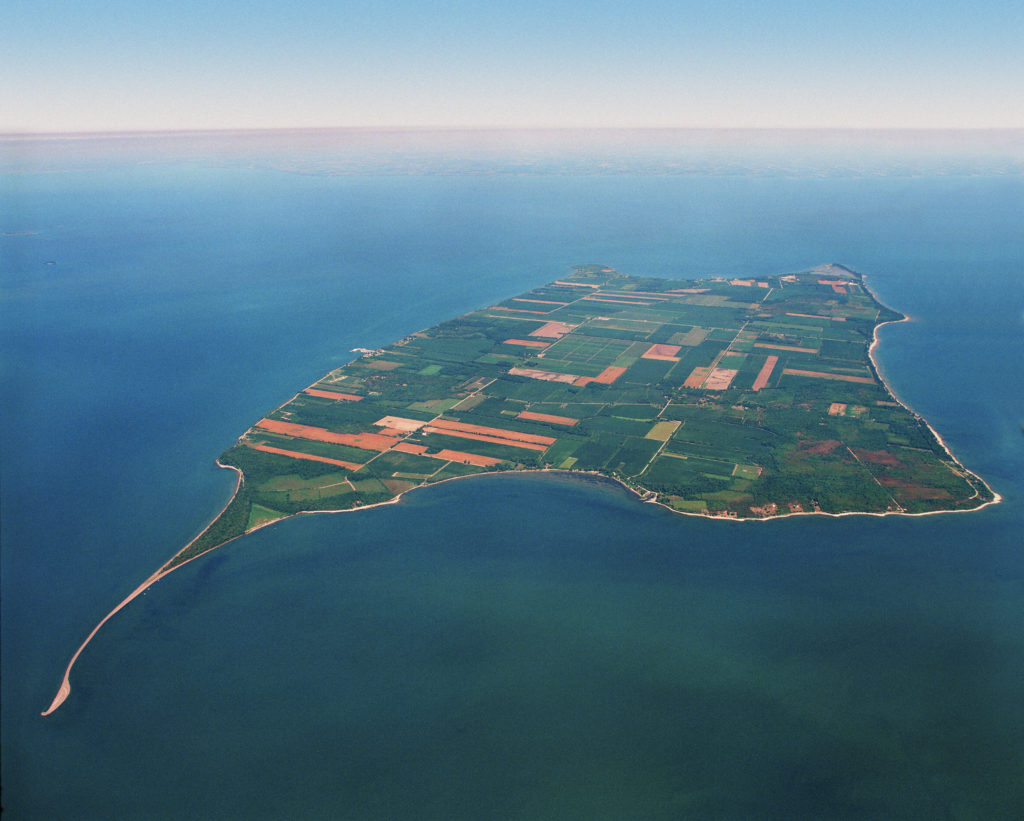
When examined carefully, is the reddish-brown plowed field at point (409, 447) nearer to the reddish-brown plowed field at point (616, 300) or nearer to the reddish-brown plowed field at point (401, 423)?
the reddish-brown plowed field at point (401, 423)

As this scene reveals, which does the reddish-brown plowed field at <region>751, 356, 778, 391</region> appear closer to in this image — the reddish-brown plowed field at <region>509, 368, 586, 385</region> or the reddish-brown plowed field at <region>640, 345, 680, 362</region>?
the reddish-brown plowed field at <region>640, 345, 680, 362</region>

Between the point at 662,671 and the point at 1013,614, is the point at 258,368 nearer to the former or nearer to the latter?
the point at 662,671

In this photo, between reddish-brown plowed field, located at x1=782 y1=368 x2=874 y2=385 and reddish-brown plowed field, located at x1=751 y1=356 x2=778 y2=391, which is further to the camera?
reddish-brown plowed field, located at x1=782 y1=368 x2=874 y2=385

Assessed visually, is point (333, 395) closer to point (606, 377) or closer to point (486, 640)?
point (606, 377)

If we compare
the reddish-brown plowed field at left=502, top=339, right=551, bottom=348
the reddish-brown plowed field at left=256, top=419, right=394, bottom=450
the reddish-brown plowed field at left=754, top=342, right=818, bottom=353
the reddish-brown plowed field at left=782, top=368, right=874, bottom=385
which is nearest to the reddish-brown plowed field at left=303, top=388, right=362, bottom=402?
the reddish-brown plowed field at left=256, top=419, right=394, bottom=450

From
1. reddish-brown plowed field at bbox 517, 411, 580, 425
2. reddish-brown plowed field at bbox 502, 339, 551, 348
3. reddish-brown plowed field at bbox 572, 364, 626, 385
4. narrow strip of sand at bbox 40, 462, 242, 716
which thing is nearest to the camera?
narrow strip of sand at bbox 40, 462, 242, 716

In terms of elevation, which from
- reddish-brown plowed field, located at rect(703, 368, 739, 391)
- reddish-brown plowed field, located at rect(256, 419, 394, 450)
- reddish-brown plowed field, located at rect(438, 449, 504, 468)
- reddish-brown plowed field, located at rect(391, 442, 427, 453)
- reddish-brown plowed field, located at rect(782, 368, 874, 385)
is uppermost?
reddish-brown plowed field, located at rect(782, 368, 874, 385)

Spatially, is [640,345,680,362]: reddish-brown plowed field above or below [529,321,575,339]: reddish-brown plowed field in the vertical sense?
above
